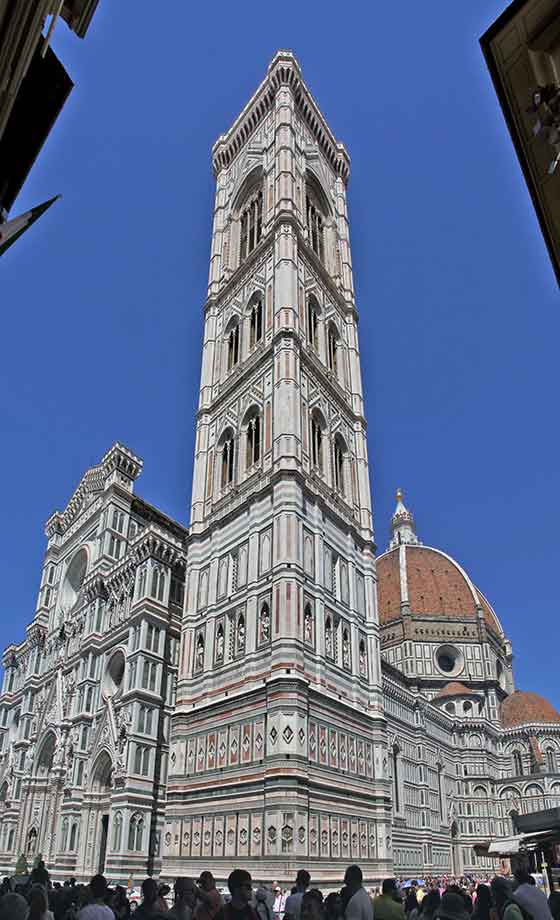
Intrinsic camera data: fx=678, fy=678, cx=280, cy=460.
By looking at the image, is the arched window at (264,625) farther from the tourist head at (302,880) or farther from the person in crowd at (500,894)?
the person in crowd at (500,894)

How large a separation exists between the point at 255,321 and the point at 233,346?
218cm

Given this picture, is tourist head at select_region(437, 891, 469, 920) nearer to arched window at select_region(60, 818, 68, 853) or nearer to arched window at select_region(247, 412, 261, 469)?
arched window at select_region(247, 412, 261, 469)

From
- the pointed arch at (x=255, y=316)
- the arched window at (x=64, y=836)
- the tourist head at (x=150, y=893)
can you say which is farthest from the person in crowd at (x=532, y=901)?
the pointed arch at (x=255, y=316)

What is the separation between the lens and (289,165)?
136 ft

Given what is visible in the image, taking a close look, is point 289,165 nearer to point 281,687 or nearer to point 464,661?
point 281,687

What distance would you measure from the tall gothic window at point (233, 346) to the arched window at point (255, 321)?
143 cm

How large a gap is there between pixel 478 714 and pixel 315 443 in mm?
48411

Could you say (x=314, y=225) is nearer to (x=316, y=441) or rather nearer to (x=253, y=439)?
(x=316, y=441)

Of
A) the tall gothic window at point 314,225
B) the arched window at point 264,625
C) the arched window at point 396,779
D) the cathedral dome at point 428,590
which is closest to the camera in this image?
the arched window at point 264,625

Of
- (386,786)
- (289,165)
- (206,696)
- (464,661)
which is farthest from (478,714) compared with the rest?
(289,165)

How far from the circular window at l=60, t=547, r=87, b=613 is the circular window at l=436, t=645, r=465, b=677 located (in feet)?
153

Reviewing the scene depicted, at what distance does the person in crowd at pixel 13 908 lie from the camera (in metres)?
5.84

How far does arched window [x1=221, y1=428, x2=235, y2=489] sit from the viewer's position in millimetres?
35312

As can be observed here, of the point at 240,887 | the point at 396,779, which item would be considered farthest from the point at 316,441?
the point at 396,779
